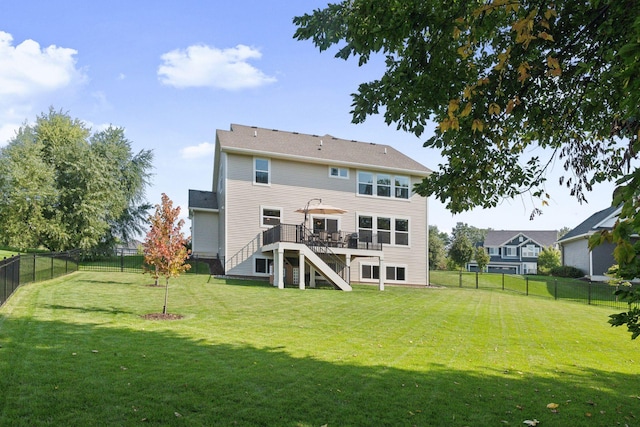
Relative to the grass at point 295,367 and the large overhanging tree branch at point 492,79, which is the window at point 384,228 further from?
the large overhanging tree branch at point 492,79

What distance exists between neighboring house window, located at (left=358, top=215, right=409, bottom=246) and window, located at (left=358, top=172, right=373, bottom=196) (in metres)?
1.50

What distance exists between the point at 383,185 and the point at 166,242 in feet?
57.9

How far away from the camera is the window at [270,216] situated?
2573cm

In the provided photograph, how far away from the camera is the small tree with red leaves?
1312cm

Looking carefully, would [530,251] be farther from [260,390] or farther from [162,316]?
[260,390]

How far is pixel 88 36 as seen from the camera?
1157 cm

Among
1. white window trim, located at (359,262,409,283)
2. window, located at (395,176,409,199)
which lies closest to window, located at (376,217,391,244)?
white window trim, located at (359,262,409,283)

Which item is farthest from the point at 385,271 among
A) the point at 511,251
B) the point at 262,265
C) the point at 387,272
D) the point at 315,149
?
the point at 511,251

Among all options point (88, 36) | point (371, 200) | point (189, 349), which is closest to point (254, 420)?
point (189, 349)

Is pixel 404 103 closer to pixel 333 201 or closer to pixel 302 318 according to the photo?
pixel 302 318

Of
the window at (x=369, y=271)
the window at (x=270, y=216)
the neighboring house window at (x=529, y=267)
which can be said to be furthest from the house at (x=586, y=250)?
the neighboring house window at (x=529, y=267)

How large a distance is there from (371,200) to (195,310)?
1651cm

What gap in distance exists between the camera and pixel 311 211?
76.7ft

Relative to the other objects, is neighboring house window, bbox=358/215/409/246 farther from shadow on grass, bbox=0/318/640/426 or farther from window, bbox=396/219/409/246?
shadow on grass, bbox=0/318/640/426
